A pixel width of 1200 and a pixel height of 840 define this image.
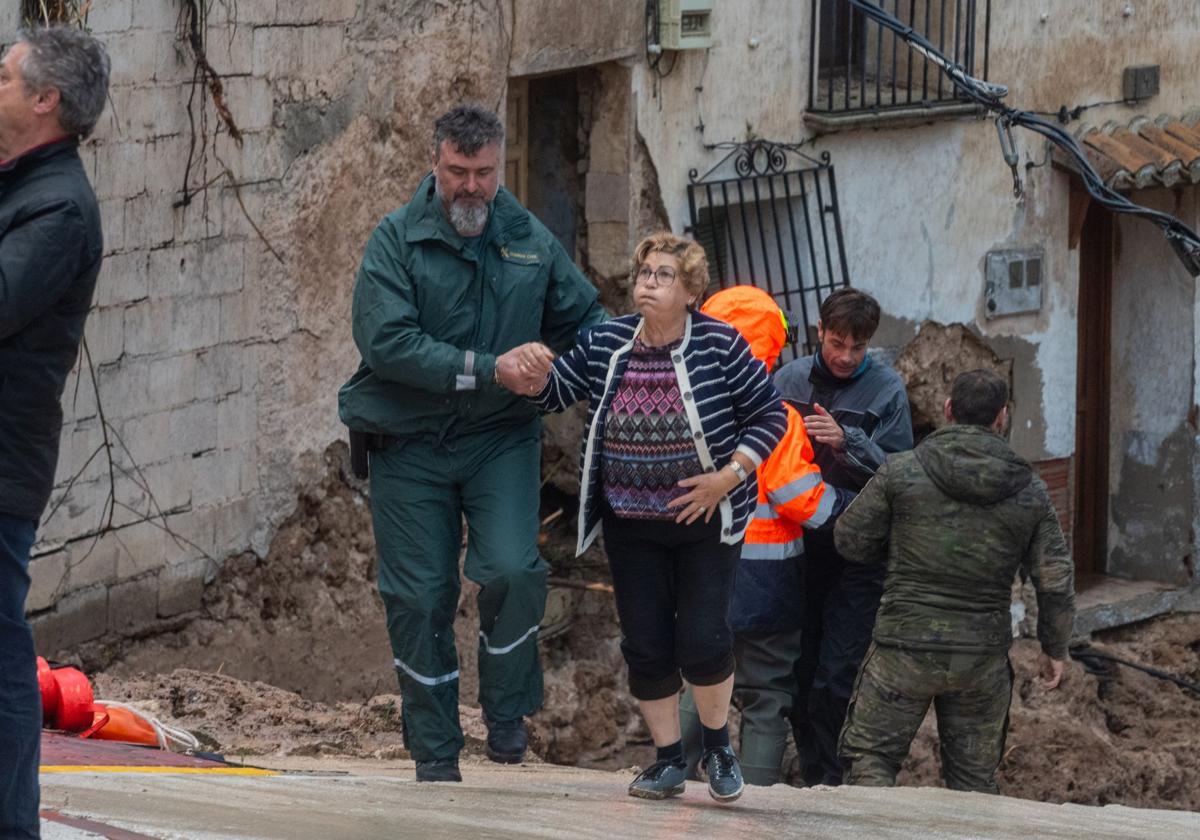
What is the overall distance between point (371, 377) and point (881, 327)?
676 centimetres

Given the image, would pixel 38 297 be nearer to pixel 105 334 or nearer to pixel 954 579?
pixel 954 579

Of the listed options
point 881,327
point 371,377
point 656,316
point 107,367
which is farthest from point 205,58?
point 881,327

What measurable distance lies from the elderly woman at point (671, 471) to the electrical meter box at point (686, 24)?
5449 millimetres

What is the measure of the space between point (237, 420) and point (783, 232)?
14.7 ft

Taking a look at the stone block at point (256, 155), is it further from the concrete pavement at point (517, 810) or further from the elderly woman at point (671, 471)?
the elderly woman at point (671, 471)

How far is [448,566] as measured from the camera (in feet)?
19.5

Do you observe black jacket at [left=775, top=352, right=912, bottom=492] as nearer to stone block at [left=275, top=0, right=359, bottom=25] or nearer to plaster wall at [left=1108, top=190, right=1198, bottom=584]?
stone block at [left=275, top=0, right=359, bottom=25]

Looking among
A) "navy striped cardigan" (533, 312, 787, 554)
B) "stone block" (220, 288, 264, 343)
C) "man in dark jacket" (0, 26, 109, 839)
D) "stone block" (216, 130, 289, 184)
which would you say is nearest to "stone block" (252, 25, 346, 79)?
"stone block" (216, 130, 289, 184)

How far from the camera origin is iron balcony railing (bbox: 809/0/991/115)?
39.1 feet

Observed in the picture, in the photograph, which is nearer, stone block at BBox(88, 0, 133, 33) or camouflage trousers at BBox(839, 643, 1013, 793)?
camouflage trousers at BBox(839, 643, 1013, 793)

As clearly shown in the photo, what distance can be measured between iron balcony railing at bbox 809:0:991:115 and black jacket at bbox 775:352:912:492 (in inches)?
196

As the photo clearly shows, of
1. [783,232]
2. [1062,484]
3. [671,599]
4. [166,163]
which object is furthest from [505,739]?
[1062,484]

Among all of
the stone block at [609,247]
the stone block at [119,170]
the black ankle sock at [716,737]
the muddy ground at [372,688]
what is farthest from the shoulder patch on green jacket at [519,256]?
the stone block at [609,247]

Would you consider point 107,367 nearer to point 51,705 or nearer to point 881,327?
point 51,705
